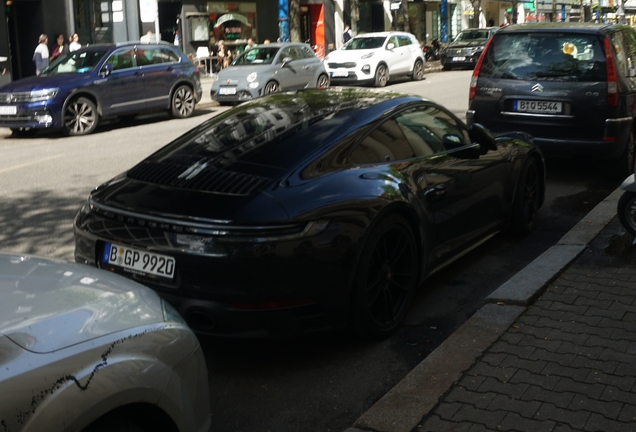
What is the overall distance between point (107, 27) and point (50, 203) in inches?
816

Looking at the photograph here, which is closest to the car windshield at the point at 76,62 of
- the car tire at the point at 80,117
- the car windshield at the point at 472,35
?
the car tire at the point at 80,117

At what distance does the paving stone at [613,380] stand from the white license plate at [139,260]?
2132 millimetres

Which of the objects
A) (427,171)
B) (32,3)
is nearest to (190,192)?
(427,171)

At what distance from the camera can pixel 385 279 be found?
15.9 feet

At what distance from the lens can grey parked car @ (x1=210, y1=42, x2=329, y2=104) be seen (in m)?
20.0

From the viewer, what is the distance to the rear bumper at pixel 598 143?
9.01 metres

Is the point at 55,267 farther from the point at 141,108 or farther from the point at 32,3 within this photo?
the point at 32,3

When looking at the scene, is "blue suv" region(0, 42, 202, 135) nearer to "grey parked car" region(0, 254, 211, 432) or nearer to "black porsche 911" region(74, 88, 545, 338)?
"black porsche 911" region(74, 88, 545, 338)

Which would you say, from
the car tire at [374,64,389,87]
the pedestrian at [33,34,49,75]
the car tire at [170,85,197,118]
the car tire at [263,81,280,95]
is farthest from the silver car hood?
the car tire at [374,64,389,87]

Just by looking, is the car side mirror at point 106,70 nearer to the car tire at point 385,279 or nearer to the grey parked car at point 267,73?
the grey parked car at point 267,73

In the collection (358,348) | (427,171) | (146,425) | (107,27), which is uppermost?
(107,27)

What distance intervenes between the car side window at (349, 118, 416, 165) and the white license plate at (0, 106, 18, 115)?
11383 millimetres

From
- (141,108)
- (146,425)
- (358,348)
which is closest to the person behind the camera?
(146,425)

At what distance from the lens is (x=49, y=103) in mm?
14977
